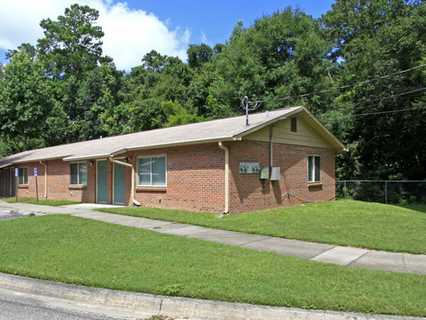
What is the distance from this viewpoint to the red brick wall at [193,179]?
48.0 feet

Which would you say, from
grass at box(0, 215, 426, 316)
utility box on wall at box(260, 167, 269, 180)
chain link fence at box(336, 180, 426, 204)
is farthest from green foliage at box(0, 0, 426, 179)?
grass at box(0, 215, 426, 316)

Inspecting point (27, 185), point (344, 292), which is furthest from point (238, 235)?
point (27, 185)

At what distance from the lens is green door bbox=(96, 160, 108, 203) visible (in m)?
19.9

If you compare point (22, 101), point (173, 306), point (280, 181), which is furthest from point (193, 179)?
point (22, 101)

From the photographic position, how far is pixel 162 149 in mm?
16672

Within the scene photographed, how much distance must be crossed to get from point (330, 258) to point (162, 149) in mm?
9837

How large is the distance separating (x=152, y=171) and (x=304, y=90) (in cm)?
1781

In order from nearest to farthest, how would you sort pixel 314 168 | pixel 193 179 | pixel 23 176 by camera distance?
pixel 193 179
pixel 314 168
pixel 23 176

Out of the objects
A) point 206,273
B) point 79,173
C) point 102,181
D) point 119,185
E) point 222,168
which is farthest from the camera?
point 79,173

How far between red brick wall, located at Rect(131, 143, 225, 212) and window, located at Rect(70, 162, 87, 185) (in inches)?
249

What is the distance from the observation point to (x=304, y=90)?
31188mm

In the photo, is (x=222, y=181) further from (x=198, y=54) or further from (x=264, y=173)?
(x=198, y=54)

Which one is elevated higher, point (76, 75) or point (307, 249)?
point (76, 75)

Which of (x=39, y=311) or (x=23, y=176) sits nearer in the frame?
(x=39, y=311)
